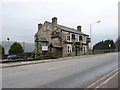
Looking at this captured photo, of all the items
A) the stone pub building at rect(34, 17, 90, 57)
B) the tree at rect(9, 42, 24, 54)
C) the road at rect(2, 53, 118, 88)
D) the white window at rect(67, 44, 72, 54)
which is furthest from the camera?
the white window at rect(67, 44, 72, 54)

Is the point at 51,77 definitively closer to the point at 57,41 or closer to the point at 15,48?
the point at 15,48

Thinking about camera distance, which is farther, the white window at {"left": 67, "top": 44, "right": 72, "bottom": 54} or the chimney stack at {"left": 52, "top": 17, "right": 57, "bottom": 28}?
the chimney stack at {"left": 52, "top": 17, "right": 57, "bottom": 28}

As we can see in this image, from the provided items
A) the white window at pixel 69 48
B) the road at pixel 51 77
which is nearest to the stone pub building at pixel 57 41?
the white window at pixel 69 48

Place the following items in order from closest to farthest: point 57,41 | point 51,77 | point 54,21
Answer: point 51,77 → point 57,41 → point 54,21

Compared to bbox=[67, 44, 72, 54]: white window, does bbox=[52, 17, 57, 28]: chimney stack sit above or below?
above

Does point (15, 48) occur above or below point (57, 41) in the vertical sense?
below

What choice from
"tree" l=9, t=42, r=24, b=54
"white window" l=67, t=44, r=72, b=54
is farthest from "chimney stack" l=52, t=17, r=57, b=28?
"tree" l=9, t=42, r=24, b=54

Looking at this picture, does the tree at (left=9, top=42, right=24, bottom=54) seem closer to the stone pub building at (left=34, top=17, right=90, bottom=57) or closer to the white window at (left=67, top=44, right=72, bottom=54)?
the stone pub building at (left=34, top=17, right=90, bottom=57)

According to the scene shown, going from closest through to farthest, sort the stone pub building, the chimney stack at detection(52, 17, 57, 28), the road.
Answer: the road, the stone pub building, the chimney stack at detection(52, 17, 57, 28)

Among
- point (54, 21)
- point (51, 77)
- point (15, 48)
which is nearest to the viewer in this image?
point (51, 77)

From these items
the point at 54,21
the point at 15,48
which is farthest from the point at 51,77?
the point at 54,21

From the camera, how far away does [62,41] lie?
32.9m

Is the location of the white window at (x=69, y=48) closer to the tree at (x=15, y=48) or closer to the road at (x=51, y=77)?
the tree at (x=15, y=48)

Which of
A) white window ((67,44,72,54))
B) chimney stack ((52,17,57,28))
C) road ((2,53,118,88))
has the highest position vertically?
chimney stack ((52,17,57,28))
